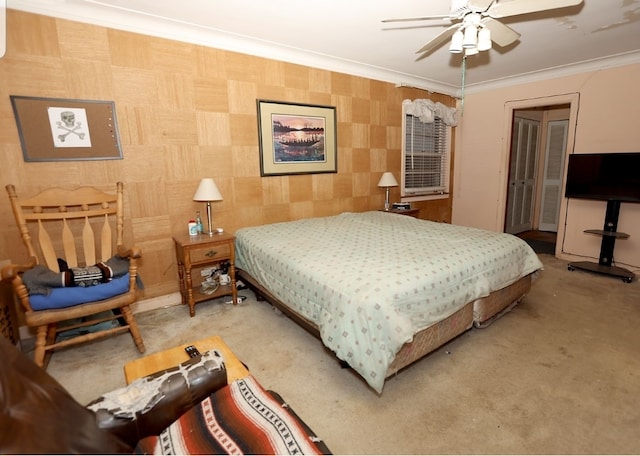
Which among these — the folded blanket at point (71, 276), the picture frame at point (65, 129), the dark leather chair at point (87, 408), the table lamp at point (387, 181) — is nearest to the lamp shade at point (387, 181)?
the table lamp at point (387, 181)

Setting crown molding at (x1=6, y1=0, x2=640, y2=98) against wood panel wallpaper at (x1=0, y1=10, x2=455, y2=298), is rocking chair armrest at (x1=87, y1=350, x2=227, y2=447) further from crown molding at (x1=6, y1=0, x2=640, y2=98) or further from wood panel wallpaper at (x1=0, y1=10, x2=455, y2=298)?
crown molding at (x1=6, y1=0, x2=640, y2=98)

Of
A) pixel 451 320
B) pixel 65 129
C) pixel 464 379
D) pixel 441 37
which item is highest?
pixel 441 37

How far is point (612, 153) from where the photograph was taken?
3631 mm

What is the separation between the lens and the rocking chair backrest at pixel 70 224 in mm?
2332

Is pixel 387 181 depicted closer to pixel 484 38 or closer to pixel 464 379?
pixel 484 38

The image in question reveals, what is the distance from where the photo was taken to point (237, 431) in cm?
102

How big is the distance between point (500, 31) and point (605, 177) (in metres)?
2.65

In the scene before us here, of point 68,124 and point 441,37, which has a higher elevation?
point 441,37

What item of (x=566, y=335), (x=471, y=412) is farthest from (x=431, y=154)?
(x=471, y=412)

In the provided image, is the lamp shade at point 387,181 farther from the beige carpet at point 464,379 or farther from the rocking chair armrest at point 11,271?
the rocking chair armrest at point 11,271

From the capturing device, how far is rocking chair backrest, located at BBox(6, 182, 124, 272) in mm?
2332

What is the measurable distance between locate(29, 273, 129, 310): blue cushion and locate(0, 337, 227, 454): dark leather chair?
126 cm

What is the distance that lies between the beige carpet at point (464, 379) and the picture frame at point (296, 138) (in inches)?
66.0

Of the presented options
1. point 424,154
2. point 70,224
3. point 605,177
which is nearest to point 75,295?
point 70,224
